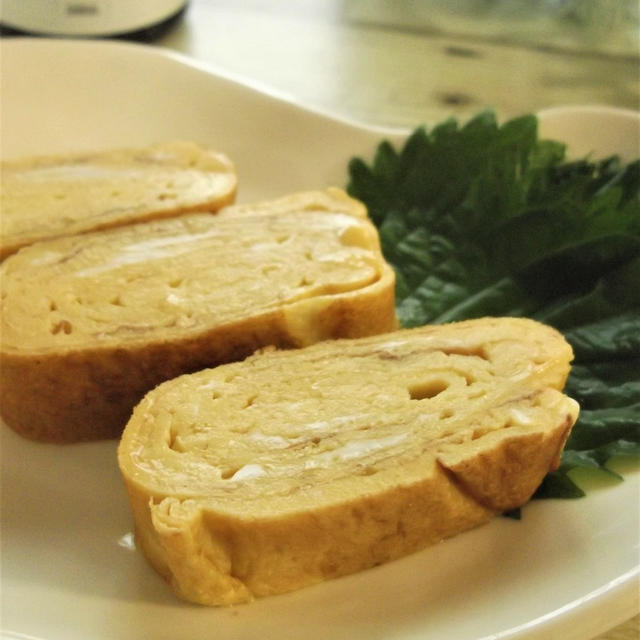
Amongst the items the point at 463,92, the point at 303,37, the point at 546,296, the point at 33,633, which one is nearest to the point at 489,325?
the point at 546,296

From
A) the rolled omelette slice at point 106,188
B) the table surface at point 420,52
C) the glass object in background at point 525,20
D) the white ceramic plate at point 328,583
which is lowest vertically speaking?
the white ceramic plate at point 328,583

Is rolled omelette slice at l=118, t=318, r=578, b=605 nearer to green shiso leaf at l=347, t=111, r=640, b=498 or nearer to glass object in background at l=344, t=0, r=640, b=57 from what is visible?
green shiso leaf at l=347, t=111, r=640, b=498

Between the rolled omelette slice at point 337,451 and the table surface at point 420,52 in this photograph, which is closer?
the rolled omelette slice at point 337,451

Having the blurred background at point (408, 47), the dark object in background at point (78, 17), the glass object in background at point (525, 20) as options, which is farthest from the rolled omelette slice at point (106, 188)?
the glass object in background at point (525, 20)

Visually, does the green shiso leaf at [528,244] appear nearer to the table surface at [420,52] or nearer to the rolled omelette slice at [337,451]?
the rolled omelette slice at [337,451]

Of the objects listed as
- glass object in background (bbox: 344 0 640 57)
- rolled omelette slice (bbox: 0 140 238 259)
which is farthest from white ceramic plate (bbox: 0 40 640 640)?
glass object in background (bbox: 344 0 640 57)
